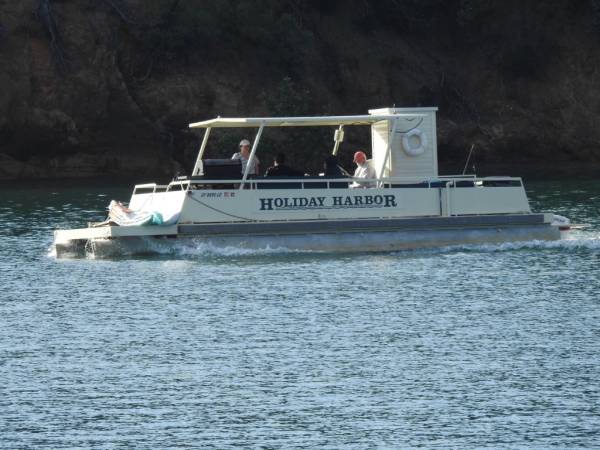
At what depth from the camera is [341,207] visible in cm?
2778

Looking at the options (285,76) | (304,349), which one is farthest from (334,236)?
(285,76)

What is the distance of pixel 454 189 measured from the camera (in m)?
28.2

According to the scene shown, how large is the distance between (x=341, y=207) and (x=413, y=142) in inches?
91.4

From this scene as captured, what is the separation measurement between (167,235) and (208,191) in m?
1.17

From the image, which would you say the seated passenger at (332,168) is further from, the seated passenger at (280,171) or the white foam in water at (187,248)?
the white foam in water at (187,248)

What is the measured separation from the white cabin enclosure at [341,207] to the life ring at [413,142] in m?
0.02

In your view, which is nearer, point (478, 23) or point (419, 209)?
point (419, 209)

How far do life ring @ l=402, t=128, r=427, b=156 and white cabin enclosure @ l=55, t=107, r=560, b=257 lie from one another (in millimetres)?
21

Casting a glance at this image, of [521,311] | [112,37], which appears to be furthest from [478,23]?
[521,311]

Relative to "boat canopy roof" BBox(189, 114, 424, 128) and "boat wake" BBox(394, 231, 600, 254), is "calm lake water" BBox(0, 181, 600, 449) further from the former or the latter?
"boat canopy roof" BBox(189, 114, 424, 128)

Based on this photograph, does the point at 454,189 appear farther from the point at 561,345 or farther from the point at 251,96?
the point at 251,96

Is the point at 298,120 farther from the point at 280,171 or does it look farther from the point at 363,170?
the point at 363,170

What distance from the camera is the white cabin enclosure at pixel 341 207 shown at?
27.1 metres

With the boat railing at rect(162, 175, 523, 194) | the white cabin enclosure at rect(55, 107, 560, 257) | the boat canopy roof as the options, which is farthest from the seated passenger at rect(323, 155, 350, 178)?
the boat canopy roof
